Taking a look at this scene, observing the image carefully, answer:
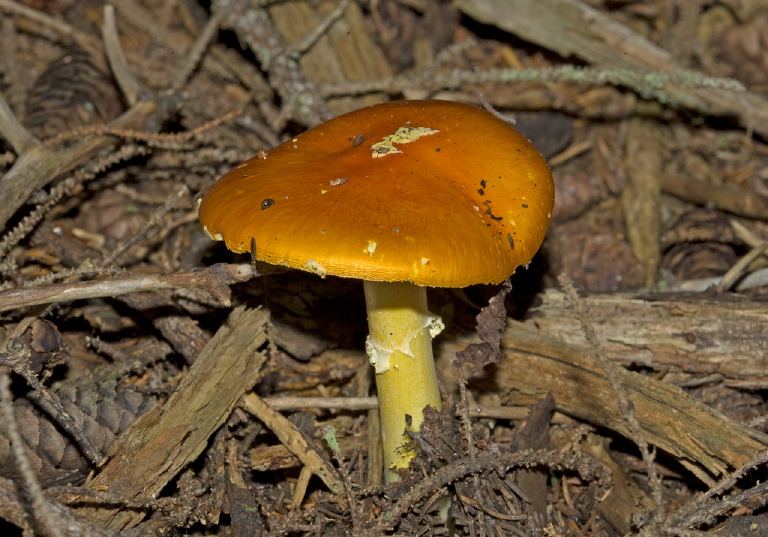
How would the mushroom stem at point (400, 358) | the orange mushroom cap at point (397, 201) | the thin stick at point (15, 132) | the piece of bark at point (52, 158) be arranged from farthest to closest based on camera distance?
the thin stick at point (15, 132) → the piece of bark at point (52, 158) → the mushroom stem at point (400, 358) → the orange mushroom cap at point (397, 201)

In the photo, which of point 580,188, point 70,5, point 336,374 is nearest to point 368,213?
point 336,374

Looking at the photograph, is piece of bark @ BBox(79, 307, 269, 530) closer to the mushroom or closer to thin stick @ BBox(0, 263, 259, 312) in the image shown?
thin stick @ BBox(0, 263, 259, 312)

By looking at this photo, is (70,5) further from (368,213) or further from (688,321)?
(688,321)

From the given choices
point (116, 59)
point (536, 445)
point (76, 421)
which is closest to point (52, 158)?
point (116, 59)

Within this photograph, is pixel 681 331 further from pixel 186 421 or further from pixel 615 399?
pixel 186 421

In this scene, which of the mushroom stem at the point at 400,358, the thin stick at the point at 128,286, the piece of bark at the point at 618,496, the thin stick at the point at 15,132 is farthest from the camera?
the thin stick at the point at 15,132

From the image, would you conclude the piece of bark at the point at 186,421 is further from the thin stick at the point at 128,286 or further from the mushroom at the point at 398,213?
the mushroom at the point at 398,213

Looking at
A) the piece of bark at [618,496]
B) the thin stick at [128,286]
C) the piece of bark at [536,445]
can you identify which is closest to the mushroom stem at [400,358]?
the piece of bark at [536,445]
